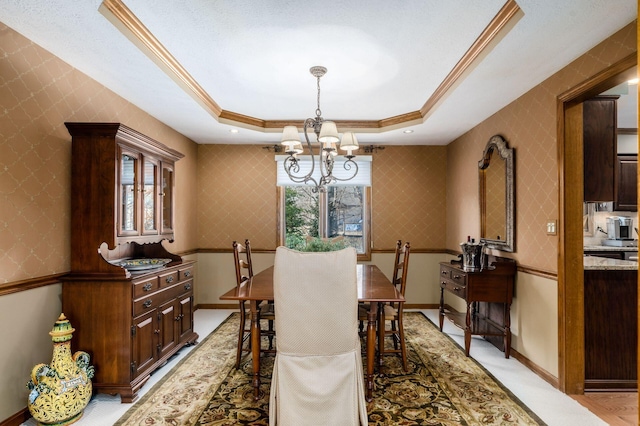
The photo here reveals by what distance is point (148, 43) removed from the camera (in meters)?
2.54

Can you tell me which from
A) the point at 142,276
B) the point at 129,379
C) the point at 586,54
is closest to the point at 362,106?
the point at 586,54

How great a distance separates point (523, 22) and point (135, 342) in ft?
10.8

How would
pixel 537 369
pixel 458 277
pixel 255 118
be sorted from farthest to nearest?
pixel 255 118, pixel 458 277, pixel 537 369

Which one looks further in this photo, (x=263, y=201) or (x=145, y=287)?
(x=263, y=201)

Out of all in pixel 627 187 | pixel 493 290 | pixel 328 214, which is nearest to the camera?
pixel 493 290

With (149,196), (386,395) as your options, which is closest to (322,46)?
(149,196)

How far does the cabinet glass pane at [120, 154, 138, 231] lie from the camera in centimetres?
280

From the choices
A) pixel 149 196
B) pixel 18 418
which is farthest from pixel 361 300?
pixel 18 418

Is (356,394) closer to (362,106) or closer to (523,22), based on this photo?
(523,22)

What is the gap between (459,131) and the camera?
4.71 m

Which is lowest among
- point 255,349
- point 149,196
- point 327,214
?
point 255,349

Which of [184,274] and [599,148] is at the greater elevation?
[599,148]

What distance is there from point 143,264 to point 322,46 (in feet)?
7.56

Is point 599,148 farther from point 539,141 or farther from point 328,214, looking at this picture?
point 328,214
